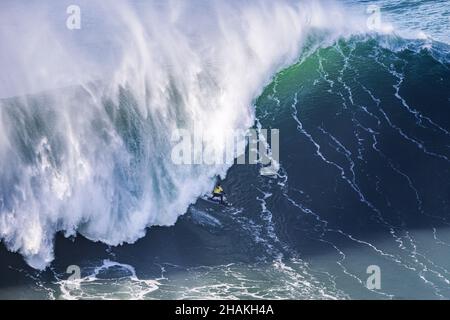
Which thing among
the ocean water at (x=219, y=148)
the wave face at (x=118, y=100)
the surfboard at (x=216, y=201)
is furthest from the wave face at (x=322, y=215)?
the wave face at (x=118, y=100)

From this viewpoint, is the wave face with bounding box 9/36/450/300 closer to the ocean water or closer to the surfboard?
the ocean water

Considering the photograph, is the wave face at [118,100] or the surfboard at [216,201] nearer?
the wave face at [118,100]

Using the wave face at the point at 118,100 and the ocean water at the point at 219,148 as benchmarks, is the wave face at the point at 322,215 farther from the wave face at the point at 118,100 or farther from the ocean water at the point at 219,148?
the wave face at the point at 118,100

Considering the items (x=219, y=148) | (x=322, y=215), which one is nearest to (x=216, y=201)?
(x=219, y=148)

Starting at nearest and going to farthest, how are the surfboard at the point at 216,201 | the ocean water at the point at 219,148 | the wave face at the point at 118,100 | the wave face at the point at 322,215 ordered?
the wave face at the point at 322,215
the ocean water at the point at 219,148
the wave face at the point at 118,100
the surfboard at the point at 216,201

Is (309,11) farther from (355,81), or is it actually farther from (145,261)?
(145,261)

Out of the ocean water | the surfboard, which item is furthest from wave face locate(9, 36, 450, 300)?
the surfboard

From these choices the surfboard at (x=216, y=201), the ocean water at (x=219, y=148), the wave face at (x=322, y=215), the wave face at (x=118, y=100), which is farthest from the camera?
the surfboard at (x=216, y=201)
